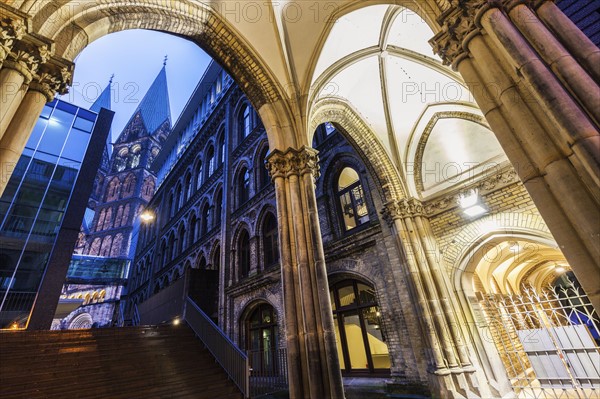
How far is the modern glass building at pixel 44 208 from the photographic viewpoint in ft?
37.6

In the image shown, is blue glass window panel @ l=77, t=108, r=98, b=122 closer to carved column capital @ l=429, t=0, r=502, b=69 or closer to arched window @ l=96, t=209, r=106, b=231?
carved column capital @ l=429, t=0, r=502, b=69

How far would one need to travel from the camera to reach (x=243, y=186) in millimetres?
13539

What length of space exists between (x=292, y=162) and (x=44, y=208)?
1435 centimetres

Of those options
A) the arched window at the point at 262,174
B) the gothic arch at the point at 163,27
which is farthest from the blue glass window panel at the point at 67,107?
the gothic arch at the point at 163,27

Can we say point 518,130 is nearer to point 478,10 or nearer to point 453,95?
point 478,10

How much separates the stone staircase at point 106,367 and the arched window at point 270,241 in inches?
161

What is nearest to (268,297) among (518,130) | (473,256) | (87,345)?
→ (87,345)

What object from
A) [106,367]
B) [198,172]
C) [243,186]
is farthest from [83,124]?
[106,367]

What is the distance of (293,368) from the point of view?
410cm

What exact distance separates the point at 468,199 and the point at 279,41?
611 centimetres

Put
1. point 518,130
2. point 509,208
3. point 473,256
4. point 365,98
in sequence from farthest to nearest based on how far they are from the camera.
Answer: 1. point 365,98
2. point 473,256
3. point 509,208
4. point 518,130

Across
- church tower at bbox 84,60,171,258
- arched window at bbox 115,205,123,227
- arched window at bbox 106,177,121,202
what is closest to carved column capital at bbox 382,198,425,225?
church tower at bbox 84,60,171,258

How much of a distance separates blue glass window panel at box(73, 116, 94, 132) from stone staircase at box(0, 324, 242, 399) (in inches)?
530

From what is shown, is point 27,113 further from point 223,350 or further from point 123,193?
point 123,193
